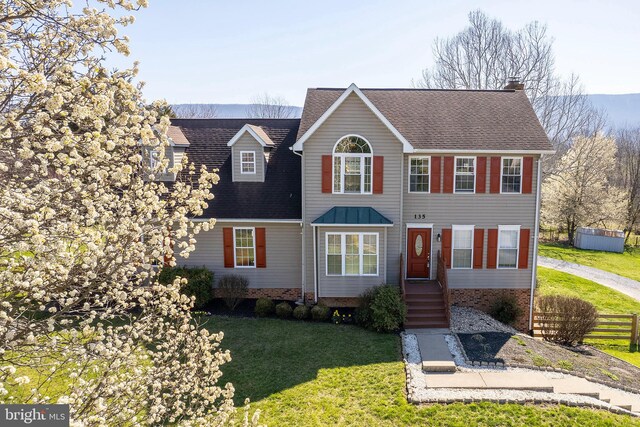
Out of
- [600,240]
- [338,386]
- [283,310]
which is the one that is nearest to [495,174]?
[283,310]

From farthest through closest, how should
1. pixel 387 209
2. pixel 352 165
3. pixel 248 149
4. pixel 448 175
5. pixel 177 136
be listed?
pixel 177 136, pixel 248 149, pixel 448 175, pixel 387 209, pixel 352 165

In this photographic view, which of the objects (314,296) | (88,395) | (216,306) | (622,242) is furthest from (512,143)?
(622,242)

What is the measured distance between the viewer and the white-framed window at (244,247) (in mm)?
16125

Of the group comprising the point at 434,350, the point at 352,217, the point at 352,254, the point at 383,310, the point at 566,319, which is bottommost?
the point at 566,319

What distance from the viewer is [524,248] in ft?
52.4

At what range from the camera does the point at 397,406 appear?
30.6 ft

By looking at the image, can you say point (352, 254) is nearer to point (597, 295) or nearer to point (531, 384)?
point (531, 384)

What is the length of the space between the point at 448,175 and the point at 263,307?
9005 millimetres

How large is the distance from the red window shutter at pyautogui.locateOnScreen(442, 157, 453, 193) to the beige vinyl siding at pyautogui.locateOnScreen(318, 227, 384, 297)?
135 inches

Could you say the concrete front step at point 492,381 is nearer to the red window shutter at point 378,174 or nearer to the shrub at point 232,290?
the red window shutter at point 378,174

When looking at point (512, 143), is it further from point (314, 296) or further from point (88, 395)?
point (88, 395)

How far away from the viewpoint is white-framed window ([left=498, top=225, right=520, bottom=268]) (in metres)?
15.9

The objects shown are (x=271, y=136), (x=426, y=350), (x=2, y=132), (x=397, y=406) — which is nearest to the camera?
(x=2, y=132)

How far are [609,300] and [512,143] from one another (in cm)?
1139
